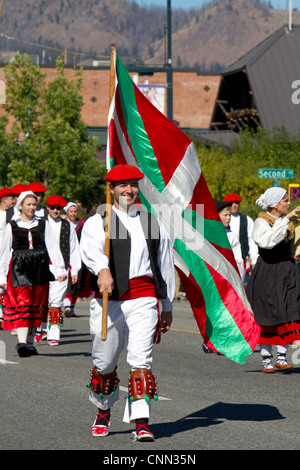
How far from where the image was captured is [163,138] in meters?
8.23

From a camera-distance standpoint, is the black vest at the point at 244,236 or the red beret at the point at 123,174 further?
the black vest at the point at 244,236

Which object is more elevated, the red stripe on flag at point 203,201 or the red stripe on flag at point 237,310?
the red stripe on flag at point 203,201

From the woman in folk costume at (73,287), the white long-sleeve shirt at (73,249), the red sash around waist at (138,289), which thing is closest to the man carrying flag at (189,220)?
the red sash around waist at (138,289)

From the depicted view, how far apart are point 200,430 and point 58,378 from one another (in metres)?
3.05

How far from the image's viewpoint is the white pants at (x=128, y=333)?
6.94 meters

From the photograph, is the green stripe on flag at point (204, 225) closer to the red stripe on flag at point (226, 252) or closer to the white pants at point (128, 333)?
the red stripe on flag at point (226, 252)

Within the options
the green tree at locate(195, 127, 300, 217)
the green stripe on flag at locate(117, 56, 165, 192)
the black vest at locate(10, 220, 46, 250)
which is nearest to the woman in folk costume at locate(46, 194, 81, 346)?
the black vest at locate(10, 220, 46, 250)

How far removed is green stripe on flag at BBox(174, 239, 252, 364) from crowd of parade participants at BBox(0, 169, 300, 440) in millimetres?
811

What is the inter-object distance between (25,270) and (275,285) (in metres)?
3.10

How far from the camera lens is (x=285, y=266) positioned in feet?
35.8

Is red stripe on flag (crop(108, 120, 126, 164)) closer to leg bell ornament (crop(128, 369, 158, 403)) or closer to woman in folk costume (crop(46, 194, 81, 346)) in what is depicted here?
leg bell ornament (crop(128, 369, 158, 403))

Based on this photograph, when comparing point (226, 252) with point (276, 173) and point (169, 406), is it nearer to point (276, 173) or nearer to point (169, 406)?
point (169, 406)

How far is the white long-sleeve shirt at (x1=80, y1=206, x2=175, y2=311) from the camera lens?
23.1 feet

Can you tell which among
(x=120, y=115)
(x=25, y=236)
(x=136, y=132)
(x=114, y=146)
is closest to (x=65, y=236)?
(x=25, y=236)
